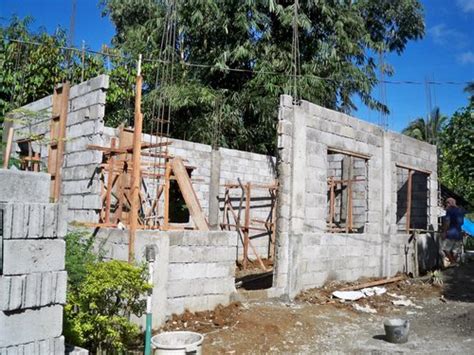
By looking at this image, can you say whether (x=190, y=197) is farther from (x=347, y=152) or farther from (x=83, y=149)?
(x=347, y=152)

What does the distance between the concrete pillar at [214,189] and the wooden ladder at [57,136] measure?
5401 millimetres

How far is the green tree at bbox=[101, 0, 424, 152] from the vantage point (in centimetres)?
1764

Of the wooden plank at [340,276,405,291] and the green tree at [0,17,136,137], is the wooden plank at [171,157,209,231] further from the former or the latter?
the green tree at [0,17,136,137]

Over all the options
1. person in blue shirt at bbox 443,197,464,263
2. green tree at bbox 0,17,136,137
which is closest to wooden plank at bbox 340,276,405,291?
person in blue shirt at bbox 443,197,464,263

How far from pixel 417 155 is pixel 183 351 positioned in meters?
9.77

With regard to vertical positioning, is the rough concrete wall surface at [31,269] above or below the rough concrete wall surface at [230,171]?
below

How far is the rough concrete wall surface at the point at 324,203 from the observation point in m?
9.03

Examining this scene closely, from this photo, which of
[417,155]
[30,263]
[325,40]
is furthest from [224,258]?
[325,40]

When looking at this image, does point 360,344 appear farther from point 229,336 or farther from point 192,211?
point 192,211

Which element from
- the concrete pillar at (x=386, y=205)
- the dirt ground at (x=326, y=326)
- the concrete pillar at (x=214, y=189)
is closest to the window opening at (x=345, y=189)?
the concrete pillar at (x=386, y=205)

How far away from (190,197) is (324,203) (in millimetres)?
3241

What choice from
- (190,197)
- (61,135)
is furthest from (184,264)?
(61,135)

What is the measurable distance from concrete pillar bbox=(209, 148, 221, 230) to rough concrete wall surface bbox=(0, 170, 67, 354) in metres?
9.60

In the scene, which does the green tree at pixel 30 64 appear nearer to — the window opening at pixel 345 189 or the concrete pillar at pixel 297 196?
the concrete pillar at pixel 297 196
